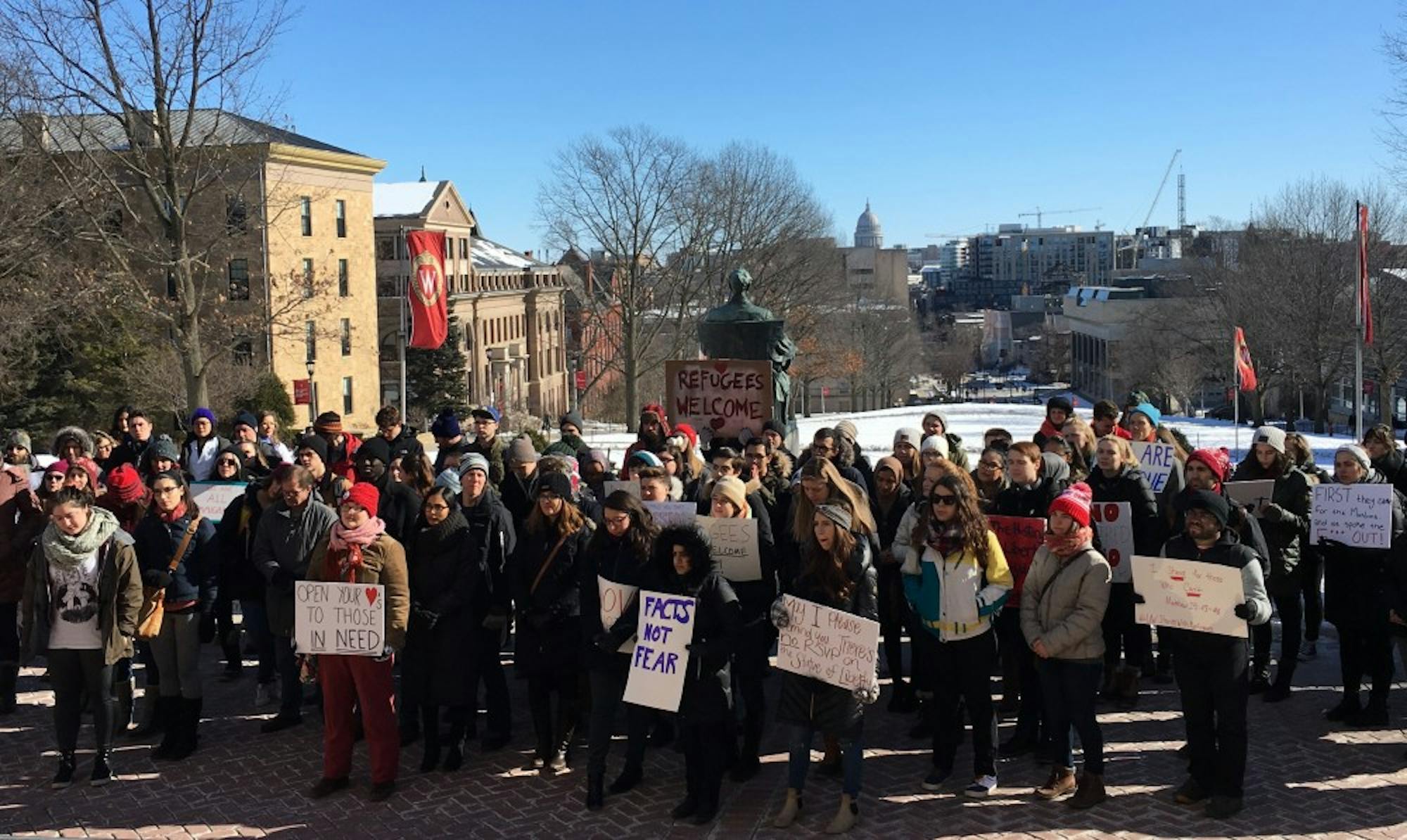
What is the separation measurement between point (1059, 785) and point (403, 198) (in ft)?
261

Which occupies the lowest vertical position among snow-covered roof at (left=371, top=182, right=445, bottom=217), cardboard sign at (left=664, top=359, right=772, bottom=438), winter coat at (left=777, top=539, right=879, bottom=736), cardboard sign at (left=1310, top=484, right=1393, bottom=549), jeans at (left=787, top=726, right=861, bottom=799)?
jeans at (left=787, top=726, right=861, bottom=799)

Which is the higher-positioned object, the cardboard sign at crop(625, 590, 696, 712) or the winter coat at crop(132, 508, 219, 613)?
the winter coat at crop(132, 508, 219, 613)

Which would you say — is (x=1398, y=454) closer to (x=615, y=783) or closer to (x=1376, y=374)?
(x=615, y=783)

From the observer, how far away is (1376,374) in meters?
44.6

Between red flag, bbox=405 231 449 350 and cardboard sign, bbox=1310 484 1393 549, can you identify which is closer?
cardboard sign, bbox=1310 484 1393 549

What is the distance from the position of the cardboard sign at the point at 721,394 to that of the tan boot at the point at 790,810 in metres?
6.14

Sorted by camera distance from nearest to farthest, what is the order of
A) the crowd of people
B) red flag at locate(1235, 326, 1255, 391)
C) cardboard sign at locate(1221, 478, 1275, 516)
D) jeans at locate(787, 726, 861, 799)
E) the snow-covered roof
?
jeans at locate(787, 726, 861, 799)
the crowd of people
cardboard sign at locate(1221, 478, 1275, 516)
red flag at locate(1235, 326, 1255, 391)
the snow-covered roof

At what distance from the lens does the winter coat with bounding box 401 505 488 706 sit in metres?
7.97

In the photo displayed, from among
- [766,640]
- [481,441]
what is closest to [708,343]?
[481,441]

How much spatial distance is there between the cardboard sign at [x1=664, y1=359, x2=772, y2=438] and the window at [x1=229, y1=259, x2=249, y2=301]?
40390 mm

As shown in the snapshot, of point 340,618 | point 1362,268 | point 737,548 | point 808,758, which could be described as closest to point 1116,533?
point 737,548

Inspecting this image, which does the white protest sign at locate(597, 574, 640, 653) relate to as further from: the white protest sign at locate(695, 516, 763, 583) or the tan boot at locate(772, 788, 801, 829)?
the tan boot at locate(772, 788, 801, 829)

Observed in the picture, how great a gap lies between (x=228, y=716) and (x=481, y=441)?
347cm

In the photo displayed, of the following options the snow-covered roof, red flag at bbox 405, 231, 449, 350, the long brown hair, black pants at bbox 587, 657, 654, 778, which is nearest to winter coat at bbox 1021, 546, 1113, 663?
the long brown hair
